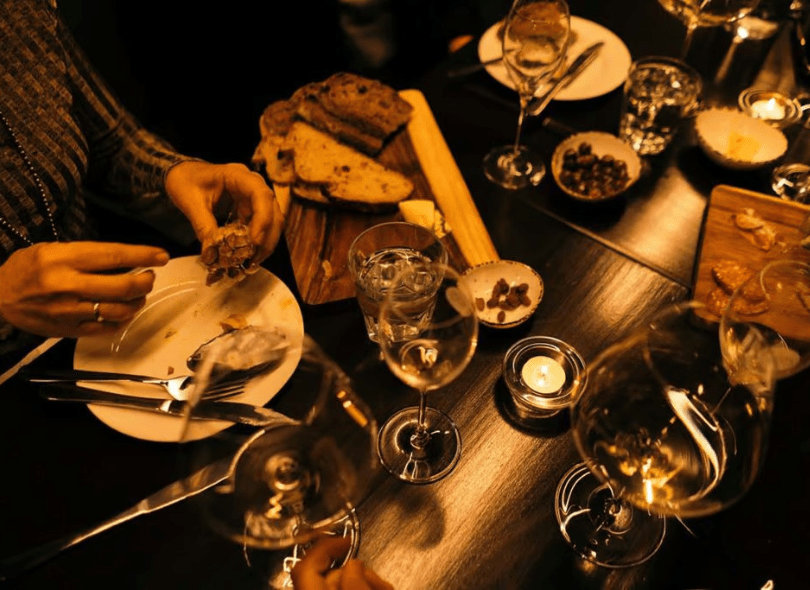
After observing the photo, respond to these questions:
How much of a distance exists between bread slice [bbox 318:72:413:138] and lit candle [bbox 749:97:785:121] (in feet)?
2.83

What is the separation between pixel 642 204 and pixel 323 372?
0.93 m

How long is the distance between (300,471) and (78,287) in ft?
1.75

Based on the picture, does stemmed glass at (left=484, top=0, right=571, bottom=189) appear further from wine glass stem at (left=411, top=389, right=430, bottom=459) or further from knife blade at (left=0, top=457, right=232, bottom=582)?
knife blade at (left=0, top=457, right=232, bottom=582)

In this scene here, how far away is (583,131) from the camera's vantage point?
149 centimetres

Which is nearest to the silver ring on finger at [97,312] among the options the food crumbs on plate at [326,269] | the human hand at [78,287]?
the human hand at [78,287]

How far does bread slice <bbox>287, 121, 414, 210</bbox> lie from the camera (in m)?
1.33

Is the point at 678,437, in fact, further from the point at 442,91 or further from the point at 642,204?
the point at 442,91

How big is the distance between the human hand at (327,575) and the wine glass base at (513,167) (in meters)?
0.89

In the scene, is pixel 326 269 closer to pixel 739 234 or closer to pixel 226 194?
pixel 226 194

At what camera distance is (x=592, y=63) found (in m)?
1.60

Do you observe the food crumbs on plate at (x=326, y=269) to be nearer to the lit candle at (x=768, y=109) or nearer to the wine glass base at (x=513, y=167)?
the wine glass base at (x=513, y=167)

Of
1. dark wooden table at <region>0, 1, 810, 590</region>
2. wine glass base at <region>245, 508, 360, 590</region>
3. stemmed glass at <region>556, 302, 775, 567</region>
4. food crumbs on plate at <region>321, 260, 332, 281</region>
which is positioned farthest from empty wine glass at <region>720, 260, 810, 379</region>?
food crumbs on plate at <region>321, 260, 332, 281</region>

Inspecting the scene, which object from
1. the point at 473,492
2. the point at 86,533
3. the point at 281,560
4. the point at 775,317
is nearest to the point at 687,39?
the point at 775,317

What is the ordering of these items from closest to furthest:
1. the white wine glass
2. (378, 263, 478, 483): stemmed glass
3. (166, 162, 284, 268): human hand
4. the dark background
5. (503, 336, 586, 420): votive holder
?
the white wine glass, (378, 263, 478, 483): stemmed glass, (503, 336, 586, 420): votive holder, (166, 162, 284, 268): human hand, the dark background
